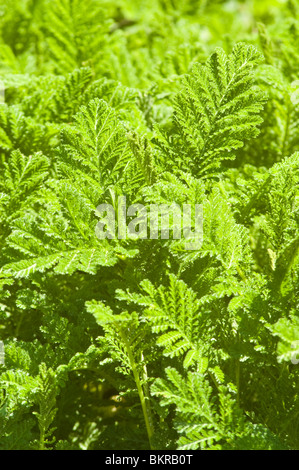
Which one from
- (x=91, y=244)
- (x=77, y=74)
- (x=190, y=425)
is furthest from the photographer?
(x=77, y=74)

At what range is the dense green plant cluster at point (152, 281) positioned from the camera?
84 centimetres

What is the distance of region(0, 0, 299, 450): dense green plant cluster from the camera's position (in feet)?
2.75

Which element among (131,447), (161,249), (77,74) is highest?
(77,74)

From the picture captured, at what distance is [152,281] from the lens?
3.16 ft

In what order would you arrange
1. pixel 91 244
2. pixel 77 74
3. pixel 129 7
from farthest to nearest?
pixel 129 7 < pixel 77 74 < pixel 91 244

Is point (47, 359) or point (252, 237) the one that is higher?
point (252, 237)

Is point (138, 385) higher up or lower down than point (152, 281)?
lower down

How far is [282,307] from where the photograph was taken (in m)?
0.84

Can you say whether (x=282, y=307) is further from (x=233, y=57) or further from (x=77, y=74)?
(x=77, y=74)

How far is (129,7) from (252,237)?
127 cm

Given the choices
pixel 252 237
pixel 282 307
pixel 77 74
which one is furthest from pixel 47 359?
pixel 77 74
